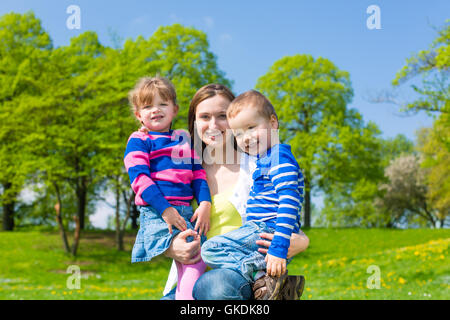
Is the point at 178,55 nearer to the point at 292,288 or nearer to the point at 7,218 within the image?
the point at 7,218

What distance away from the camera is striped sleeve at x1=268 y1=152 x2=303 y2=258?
2162mm

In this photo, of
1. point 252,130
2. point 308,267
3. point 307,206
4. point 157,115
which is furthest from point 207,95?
point 307,206

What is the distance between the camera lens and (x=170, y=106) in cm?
275

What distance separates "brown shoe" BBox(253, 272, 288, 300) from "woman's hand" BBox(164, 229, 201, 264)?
441mm

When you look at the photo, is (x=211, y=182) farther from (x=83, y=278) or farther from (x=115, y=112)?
(x=115, y=112)

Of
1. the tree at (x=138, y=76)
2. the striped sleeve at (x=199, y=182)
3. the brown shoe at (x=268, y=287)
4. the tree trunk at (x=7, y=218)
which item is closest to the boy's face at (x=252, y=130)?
the striped sleeve at (x=199, y=182)

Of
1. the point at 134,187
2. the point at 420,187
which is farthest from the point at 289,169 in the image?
the point at 420,187

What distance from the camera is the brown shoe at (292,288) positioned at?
88.9 inches

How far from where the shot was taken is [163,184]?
251 centimetres

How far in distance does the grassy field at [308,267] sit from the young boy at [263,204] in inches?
372

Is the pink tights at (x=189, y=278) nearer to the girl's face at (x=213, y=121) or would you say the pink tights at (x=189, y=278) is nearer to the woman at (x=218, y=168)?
the woman at (x=218, y=168)

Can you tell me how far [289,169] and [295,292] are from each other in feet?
2.21

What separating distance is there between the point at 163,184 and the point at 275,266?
0.80 meters

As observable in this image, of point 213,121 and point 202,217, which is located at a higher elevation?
point 213,121
